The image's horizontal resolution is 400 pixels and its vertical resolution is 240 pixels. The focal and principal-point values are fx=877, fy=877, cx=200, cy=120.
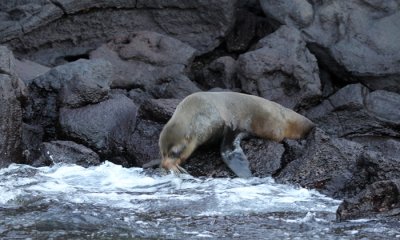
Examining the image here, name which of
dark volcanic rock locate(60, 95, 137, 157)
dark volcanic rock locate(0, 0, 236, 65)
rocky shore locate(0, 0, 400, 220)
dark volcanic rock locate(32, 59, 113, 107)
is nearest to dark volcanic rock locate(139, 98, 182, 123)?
rocky shore locate(0, 0, 400, 220)

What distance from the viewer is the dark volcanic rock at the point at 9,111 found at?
382 inches

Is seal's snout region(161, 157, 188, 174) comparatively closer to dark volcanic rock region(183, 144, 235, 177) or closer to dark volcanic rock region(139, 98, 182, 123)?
dark volcanic rock region(183, 144, 235, 177)

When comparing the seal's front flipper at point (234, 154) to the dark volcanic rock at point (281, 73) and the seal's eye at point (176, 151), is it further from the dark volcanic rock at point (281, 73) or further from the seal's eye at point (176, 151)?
the dark volcanic rock at point (281, 73)

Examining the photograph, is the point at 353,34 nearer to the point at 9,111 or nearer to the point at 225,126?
the point at 225,126

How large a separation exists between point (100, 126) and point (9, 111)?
1.08 meters

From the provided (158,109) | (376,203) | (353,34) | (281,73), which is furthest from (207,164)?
(353,34)

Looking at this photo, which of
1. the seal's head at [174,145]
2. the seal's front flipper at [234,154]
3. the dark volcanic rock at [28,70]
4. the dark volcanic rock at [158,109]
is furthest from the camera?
the dark volcanic rock at [28,70]

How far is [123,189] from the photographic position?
336 inches

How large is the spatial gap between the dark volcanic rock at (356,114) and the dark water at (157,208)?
3761 millimetres

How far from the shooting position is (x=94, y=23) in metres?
13.5

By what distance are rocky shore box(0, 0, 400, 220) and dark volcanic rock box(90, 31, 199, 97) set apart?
0.02m

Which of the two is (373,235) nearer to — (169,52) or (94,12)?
(169,52)

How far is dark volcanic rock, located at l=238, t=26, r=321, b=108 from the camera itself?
39.5 ft

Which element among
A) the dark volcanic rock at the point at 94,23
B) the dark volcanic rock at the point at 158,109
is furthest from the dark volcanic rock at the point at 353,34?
the dark volcanic rock at the point at 158,109
